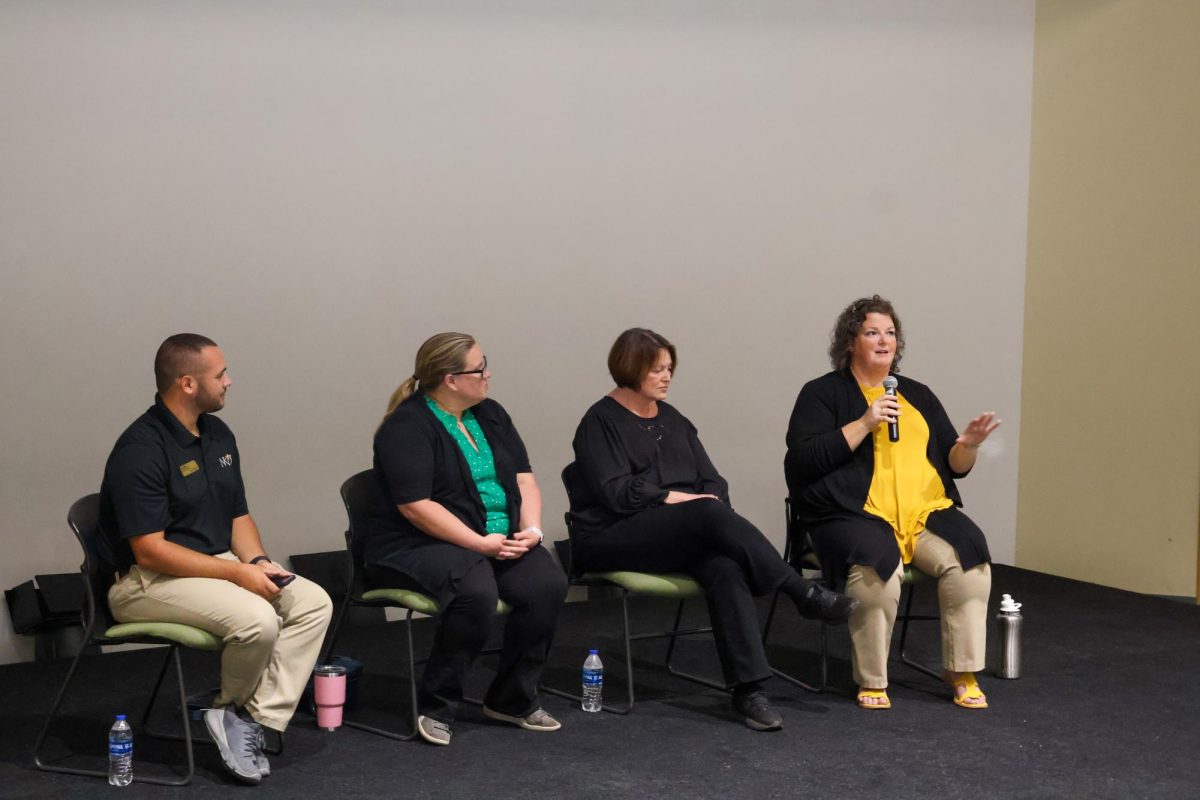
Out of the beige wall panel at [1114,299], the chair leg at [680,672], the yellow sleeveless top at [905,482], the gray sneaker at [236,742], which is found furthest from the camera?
the beige wall panel at [1114,299]

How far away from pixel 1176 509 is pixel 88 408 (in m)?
4.32

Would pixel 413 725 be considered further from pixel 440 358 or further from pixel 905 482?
pixel 905 482

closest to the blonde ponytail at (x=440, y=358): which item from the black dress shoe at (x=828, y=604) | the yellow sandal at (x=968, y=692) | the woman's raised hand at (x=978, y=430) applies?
the black dress shoe at (x=828, y=604)

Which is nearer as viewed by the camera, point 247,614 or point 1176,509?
point 247,614

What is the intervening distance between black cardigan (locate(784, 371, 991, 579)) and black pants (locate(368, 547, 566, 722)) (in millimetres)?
898

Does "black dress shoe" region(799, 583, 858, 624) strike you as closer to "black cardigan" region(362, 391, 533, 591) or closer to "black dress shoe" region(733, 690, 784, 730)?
"black dress shoe" region(733, 690, 784, 730)

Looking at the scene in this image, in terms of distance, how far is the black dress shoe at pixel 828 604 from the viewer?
3.78 m

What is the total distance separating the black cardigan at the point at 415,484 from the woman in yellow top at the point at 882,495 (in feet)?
3.21

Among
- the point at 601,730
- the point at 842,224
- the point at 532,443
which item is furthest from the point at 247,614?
the point at 842,224

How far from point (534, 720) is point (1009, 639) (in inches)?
62.2

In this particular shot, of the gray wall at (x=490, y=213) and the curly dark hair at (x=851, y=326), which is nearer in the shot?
the curly dark hair at (x=851, y=326)

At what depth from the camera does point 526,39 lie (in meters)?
5.30

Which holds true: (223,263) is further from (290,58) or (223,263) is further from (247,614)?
(247,614)

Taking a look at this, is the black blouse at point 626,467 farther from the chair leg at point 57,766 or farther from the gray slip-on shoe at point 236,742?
the chair leg at point 57,766
